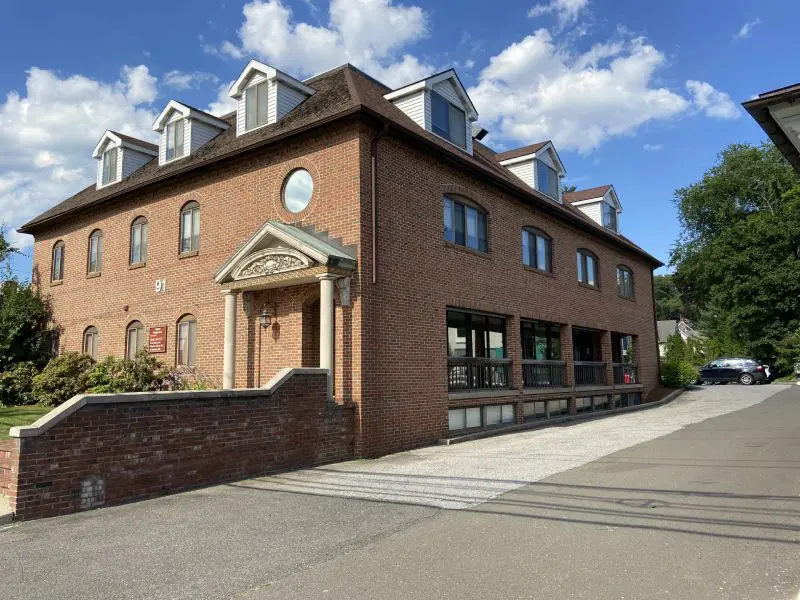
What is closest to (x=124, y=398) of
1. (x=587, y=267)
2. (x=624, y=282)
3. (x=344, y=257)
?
(x=344, y=257)

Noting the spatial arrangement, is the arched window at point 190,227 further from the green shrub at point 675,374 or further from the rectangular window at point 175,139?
the green shrub at point 675,374

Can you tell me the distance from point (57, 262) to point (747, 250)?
146 feet

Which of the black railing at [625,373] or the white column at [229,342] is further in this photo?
the black railing at [625,373]

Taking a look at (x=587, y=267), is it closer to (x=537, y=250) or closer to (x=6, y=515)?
(x=537, y=250)

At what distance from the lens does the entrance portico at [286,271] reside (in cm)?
1202

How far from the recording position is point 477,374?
53.0 feet

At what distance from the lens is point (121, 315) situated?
18.0 m

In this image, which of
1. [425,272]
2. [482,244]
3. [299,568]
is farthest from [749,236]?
[299,568]

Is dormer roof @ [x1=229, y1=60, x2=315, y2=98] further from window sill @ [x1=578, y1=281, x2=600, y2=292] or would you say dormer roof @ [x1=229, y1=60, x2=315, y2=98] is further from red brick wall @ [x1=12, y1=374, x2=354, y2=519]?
window sill @ [x1=578, y1=281, x2=600, y2=292]

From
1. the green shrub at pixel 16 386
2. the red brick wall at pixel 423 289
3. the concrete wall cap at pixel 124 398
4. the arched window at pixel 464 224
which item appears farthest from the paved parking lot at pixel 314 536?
the green shrub at pixel 16 386

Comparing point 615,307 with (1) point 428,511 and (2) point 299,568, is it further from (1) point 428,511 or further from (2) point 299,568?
→ (2) point 299,568

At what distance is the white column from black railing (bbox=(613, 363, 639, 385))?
52.5 feet

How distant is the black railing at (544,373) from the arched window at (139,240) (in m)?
11.4

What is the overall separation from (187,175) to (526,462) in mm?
11369
